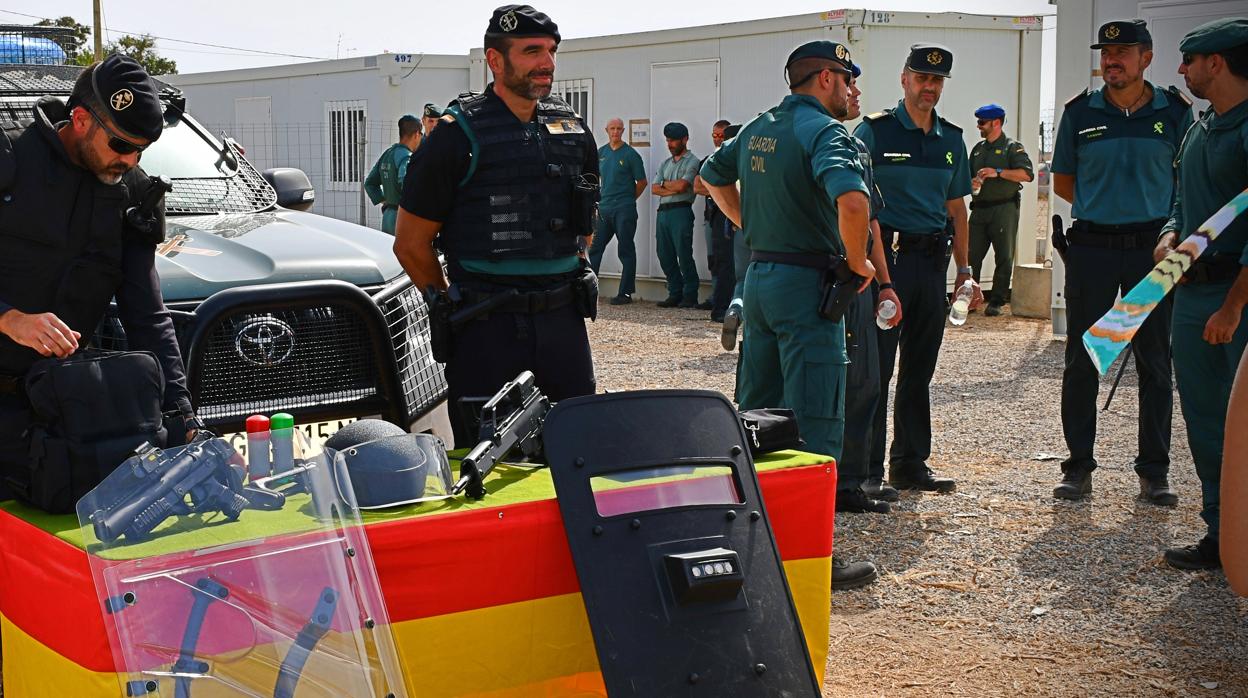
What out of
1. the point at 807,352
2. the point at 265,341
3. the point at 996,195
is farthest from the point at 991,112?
the point at 265,341

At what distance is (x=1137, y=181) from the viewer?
606 centimetres

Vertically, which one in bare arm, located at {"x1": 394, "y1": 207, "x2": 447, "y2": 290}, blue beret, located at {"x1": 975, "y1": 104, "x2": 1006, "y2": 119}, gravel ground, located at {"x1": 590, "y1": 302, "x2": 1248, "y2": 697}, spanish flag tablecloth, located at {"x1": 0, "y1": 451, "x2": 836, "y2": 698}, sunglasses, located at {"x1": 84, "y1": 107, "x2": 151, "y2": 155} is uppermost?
blue beret, located at {"x1": 975, "y1": 104, "x2": 1006, "y2": 119}

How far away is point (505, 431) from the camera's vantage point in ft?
Result: 10.9

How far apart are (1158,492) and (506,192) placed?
3.58 m

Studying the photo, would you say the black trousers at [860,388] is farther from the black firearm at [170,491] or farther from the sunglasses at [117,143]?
the black firearm at [170,491]

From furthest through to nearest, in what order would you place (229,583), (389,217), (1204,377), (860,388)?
(389,217) < (860,388) < (1204,377) < (229,583)

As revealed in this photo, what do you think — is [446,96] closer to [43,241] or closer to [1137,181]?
[1137,181]

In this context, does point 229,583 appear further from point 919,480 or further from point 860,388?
point 919,480

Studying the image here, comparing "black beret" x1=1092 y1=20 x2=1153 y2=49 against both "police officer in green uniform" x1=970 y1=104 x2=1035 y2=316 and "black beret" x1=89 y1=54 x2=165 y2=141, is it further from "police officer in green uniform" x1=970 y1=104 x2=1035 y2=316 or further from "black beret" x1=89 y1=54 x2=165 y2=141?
"police officer in green uniform" x1=970 y1=104 x2=1035 y2=316

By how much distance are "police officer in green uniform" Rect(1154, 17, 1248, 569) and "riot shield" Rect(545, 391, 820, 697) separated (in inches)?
104

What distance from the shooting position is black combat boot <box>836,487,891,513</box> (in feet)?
19.6

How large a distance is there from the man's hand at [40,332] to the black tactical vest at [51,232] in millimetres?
262

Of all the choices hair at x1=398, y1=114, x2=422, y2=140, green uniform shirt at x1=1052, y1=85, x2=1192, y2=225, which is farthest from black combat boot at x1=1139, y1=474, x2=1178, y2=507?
hair at x1=398, y1=114, x2=422, y2=140

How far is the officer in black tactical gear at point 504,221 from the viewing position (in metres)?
4.34
